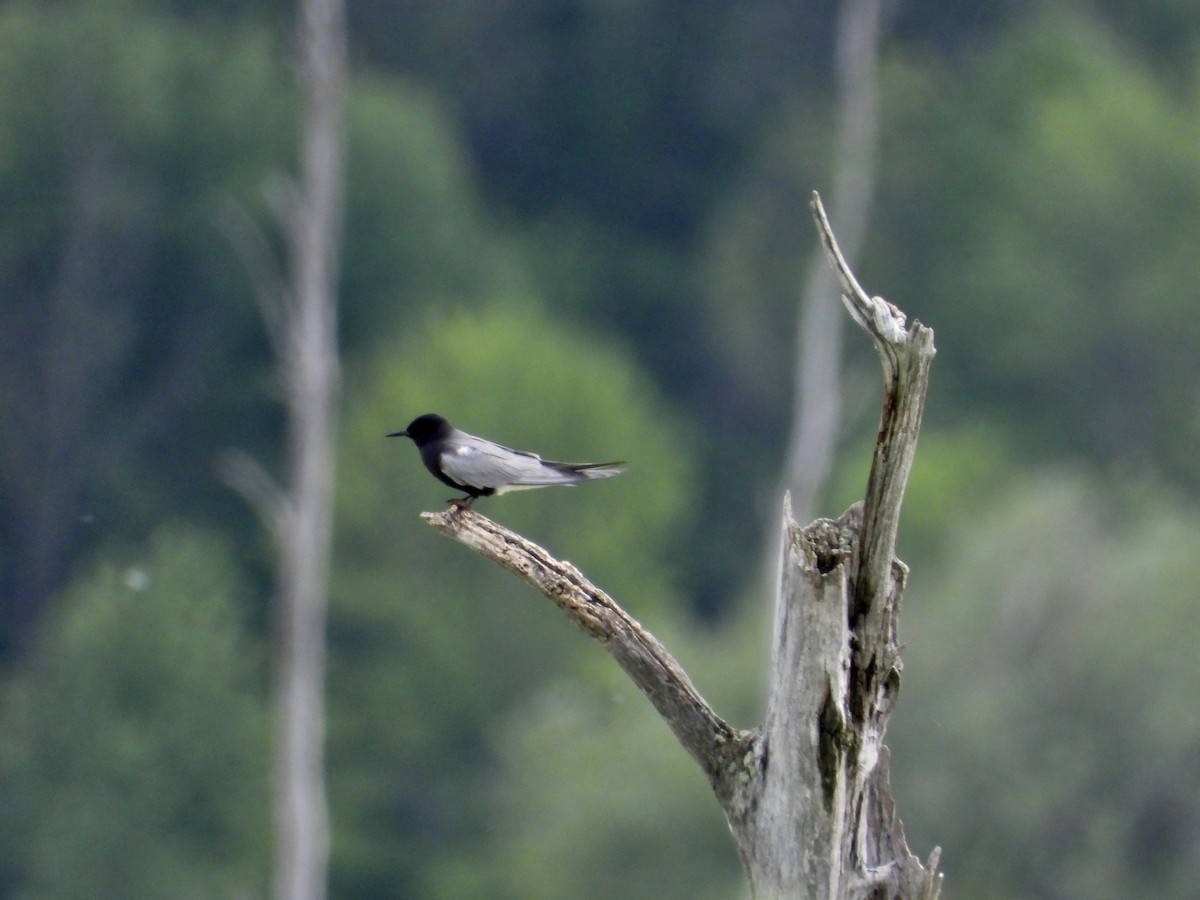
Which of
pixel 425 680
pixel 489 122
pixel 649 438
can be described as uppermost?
pixel 489 122

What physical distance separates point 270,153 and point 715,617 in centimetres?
1658

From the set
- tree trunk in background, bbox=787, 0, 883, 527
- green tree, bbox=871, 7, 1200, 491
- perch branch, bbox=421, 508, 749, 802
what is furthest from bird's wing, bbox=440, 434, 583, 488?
green tree, bbox=871, 7, 1200, 491

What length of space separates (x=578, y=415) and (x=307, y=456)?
1206 inches

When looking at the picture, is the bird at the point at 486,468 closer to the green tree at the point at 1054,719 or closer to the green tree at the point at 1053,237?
the green tree at the point at 1054,719

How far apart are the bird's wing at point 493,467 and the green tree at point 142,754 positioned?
104 feet

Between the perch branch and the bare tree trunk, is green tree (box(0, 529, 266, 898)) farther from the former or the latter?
the perch branch

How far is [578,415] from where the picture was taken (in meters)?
56.2

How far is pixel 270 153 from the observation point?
60562 mm

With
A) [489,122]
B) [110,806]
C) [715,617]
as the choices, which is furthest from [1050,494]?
[489,122]

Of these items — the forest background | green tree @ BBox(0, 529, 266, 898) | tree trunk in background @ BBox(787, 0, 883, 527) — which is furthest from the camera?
green tree @ BBox(0, 529, 266, 898)

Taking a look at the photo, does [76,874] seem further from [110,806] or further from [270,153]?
[270,153]

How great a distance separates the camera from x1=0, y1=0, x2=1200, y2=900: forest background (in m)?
32.7

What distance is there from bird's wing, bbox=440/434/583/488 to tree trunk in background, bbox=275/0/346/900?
1164cm

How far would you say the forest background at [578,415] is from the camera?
3269 centimetres
